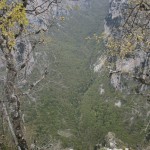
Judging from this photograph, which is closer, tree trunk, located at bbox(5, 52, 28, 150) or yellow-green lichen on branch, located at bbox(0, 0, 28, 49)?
yellow-green lichen on branch, located at bbox(0, 0, 28, 49)

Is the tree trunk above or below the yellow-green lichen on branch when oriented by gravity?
below

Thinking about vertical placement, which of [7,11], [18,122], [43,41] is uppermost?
[7,11]

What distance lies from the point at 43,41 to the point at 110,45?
16.0 ft

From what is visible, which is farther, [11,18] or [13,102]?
[13,102]

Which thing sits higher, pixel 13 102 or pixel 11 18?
pixel 11 18

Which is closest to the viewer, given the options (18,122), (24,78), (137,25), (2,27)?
(2,27)

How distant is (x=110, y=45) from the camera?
21.7m

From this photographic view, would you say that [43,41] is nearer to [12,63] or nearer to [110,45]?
[12,63]

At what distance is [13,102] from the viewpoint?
1594 centimetres

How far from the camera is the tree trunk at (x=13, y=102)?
15828mm

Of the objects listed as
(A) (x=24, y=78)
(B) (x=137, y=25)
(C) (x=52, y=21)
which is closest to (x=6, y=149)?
(A) (x=24, y=78)

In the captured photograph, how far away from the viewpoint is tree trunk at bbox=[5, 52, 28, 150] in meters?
15.8

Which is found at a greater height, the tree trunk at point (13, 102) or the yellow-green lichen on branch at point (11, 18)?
the yellow-green lichen on branch at point (11, 18)

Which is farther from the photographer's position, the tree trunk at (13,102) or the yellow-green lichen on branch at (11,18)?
the tree trunk at (13,102)
